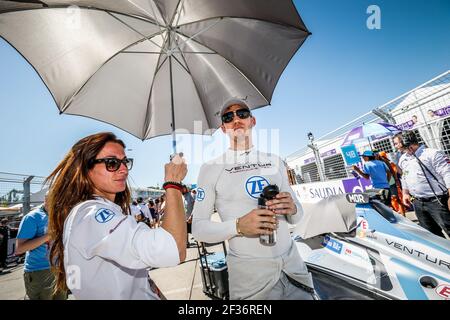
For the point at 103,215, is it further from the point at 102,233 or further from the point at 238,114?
the point at 238,114

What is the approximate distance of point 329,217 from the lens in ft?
8.10

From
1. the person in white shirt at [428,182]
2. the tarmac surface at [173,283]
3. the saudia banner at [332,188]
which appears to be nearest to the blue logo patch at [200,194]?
the tarmac surface at [173,283]

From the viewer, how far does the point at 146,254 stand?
92cm

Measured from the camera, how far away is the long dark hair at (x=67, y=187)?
1.23m

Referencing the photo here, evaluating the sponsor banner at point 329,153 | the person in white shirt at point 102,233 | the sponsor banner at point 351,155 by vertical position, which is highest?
the sponsor banner at point 329,153

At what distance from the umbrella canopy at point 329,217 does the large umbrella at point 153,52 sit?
1.52m

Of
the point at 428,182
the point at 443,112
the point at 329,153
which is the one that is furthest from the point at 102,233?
the point at 329,153

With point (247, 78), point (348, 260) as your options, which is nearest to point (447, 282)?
point (348, 260)

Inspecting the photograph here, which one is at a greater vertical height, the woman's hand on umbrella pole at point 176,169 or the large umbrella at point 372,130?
the large umbrella at point 372,130

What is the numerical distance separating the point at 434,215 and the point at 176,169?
4.48m

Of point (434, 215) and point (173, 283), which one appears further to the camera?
point (173, 283)

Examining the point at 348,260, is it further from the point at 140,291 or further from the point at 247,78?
the point at 247,78

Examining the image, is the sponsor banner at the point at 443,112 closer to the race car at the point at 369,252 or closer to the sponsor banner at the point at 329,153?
the sponsor banner at the point at 329,153
